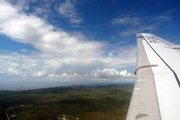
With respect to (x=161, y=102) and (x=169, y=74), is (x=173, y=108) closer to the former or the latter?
(x=161, y=102)

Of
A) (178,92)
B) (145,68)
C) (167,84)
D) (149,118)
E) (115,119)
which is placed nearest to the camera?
(149,118)

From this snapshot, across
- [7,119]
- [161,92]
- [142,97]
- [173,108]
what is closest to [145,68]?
[161,92]

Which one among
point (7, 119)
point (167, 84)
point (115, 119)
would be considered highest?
point (167, 84)

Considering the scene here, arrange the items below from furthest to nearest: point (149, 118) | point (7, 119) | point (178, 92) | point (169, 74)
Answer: point (7, 119) < point (169, 74) < point (178, 92) < point (149, 118)

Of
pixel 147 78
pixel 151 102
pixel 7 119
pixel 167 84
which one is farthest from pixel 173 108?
pixel 7 119

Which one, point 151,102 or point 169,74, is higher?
point 169,74

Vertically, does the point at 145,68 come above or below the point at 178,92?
above

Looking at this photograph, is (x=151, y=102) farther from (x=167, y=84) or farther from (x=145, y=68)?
(x=145, y=68)

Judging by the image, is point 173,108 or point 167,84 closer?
point 173,108

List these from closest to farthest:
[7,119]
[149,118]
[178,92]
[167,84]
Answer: [149,118] < [178,92] < [167,84] < [7,119]
